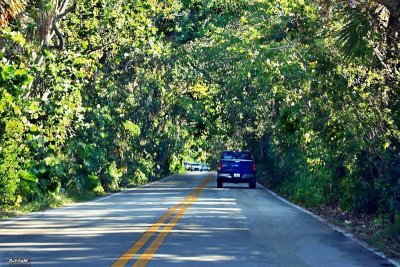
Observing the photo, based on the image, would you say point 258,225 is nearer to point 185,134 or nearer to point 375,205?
point 375,205

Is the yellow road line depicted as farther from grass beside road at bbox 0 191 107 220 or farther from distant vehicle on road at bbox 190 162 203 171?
distant vehicle on road at bbox 190 162 203 171

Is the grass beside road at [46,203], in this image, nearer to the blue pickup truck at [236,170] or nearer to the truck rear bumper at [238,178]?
the blue pickup truck at [236,170]

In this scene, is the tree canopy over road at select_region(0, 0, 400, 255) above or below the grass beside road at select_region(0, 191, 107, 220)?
above

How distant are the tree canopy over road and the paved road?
6.70 ft

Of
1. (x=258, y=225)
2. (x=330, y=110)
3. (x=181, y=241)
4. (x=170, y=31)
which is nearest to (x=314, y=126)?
(x=330, y=110)

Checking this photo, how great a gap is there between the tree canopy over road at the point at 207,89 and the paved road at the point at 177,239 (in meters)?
2.04

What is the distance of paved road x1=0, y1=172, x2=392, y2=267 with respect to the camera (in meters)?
12.3

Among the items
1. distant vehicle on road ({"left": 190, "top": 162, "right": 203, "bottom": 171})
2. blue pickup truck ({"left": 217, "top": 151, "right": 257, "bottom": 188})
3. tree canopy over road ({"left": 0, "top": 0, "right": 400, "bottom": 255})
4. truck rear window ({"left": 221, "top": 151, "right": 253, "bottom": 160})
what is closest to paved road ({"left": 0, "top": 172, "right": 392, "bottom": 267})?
tree canopy over road ({"left": 0, "top": 0, "right": 400, "bottom": 255})

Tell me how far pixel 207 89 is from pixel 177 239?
34166 millimetres

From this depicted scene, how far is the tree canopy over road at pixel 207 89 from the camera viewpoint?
1861cm

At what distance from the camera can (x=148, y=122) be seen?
48312 mm

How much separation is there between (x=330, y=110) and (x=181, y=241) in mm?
9434

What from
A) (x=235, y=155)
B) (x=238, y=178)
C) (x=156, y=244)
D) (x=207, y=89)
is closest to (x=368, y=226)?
(x=156, y=244)

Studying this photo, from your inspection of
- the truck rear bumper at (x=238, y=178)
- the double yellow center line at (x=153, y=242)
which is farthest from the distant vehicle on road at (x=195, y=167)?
the double yellow center line at (x=153, y=242)
